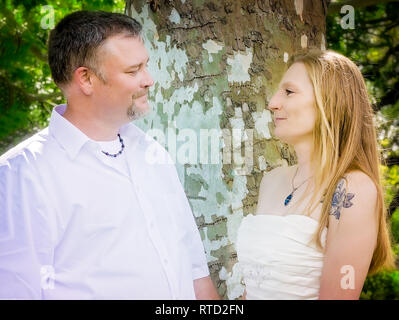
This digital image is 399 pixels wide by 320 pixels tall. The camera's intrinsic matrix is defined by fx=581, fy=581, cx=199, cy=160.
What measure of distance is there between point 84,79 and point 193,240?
1.73 feet

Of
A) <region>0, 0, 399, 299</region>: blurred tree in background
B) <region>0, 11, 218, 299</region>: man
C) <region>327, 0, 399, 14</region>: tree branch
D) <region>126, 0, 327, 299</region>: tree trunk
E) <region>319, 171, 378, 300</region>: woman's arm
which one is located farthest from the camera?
<region>0, 0, 399, 299</region>: blurred tree in background

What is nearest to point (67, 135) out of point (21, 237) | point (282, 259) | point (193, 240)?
point (21, 237)

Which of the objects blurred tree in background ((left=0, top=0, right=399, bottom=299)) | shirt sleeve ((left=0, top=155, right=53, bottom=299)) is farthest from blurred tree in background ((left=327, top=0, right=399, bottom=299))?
shirt sleeve ((left=0, top=155, right=53, bottom=299))

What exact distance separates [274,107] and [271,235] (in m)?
0.35

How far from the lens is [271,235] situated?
4.65ft

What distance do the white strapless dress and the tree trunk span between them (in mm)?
243

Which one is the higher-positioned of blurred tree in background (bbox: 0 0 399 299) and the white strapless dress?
blurred tree in background (bbox: 0 0 399 299)

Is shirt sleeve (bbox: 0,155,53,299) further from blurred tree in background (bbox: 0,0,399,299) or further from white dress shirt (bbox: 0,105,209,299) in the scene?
blurred tree in background (bbox: 0,0,399,299)

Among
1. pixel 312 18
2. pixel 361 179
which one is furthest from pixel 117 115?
pixel 312 18

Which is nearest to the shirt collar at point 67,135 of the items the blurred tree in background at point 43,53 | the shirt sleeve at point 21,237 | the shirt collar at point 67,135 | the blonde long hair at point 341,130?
the shirt collar at point 67,135

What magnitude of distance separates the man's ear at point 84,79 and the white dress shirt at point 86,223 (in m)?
0.08

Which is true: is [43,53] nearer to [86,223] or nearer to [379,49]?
[86,223]

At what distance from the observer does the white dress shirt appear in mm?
1345
